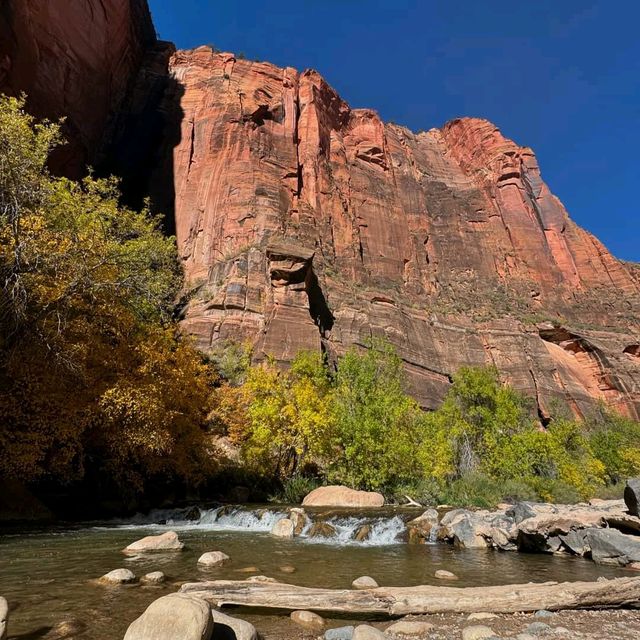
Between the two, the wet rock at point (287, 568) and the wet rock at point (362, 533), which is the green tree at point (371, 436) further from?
the wet rock at point (287, 568)

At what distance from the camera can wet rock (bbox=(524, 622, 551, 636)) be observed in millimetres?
4887

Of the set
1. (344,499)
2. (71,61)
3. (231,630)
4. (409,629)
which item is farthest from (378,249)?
(231,630)

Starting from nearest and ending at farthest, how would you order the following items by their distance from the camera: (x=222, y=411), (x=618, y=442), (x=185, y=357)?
(x=185, y=357)
(x=222, y=411)
(x=618, y=442)

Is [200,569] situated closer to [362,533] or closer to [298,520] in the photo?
[362,533]

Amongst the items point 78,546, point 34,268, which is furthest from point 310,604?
point 34,268

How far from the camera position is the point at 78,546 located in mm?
10500

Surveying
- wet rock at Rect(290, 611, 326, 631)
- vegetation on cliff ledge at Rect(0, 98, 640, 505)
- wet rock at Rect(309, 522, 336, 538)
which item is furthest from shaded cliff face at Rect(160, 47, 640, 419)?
wet rock at Rect(290, 611, 326, 631)

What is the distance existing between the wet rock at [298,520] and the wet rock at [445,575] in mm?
6433

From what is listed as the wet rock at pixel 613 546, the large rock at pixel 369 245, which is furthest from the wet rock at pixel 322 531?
the large rock at pixel 369 245

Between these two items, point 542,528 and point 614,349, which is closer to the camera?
point 542,528

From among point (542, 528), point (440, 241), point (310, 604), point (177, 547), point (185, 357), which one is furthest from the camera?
point (440, 241)

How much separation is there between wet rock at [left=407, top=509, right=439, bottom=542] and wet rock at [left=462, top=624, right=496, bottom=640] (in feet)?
29.0

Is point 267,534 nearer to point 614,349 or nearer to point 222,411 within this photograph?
point 222,411

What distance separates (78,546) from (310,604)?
7.63 m
